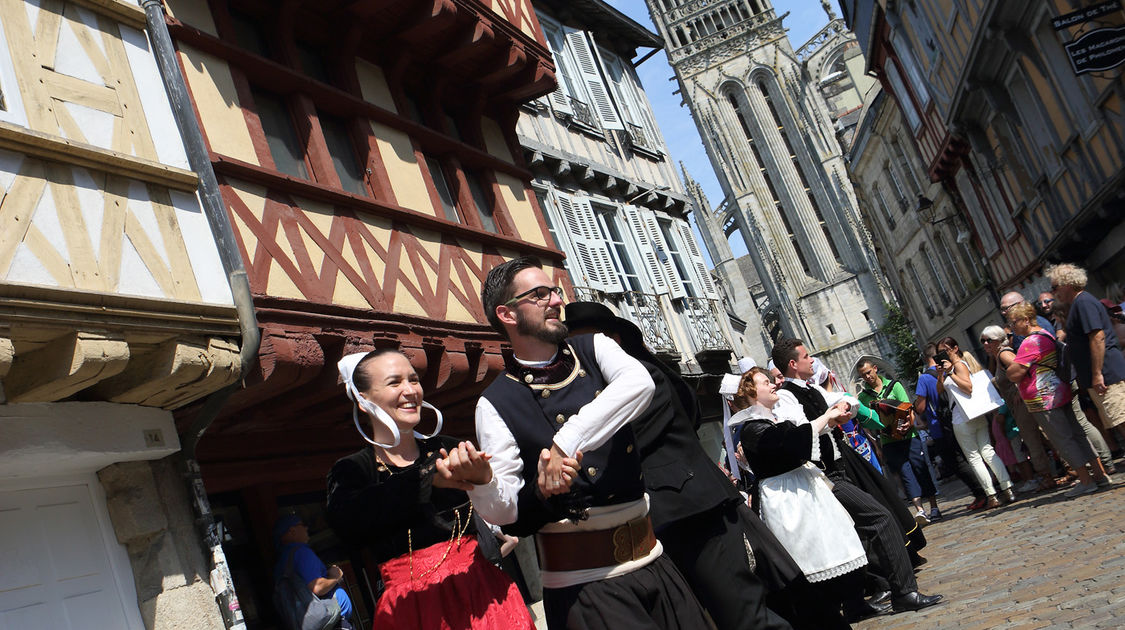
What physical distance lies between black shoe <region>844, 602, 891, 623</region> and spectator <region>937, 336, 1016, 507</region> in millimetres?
3773

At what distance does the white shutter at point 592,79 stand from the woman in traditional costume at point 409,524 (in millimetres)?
13433

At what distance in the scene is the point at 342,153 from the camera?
924 centimetres

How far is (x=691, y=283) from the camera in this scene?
56.5ft

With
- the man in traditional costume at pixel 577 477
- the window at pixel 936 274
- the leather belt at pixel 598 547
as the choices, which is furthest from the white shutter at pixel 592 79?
the window at pixel 936 274

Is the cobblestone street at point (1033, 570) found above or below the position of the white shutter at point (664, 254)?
below

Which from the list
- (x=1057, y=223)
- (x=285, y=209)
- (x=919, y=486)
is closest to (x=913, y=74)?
(x=1057, y=223)

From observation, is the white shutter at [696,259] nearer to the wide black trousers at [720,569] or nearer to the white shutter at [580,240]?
the white shutter at [580,240]

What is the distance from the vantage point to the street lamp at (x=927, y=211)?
28453 mm

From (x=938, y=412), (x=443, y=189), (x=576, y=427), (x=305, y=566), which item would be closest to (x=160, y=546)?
(x=305, y=566)

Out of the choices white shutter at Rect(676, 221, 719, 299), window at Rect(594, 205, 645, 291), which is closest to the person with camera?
window at Rect(594, 205, 645, 291)

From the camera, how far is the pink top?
27.5ft

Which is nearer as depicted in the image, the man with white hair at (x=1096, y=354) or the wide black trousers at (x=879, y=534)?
the wide black trousers at (x=879, y=534)

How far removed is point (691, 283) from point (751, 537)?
12154 mm

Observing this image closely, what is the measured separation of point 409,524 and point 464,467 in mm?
649
